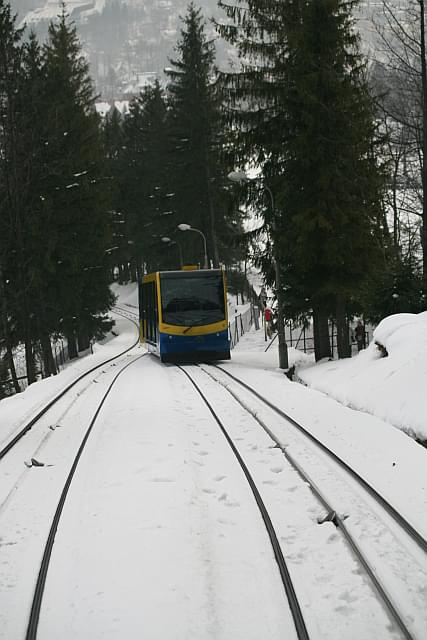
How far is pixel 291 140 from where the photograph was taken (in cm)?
2023

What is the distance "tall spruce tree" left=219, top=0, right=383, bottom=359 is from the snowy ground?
Result: 5.38m

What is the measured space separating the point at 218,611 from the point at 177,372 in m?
17.5

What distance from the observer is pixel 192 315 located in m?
24.8

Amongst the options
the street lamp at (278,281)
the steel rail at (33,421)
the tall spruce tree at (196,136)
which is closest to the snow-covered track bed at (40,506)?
the steel rail at (33,421)

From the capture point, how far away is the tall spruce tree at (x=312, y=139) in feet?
63.7

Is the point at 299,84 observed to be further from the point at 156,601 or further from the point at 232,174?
the point at 156,601

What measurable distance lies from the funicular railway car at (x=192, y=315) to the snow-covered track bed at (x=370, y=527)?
1367 centimetres

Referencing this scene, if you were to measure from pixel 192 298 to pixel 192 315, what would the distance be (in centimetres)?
60

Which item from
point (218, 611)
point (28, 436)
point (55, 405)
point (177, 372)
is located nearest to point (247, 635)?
point (218, 611)

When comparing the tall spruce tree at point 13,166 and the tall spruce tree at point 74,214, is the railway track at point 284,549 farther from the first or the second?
the tall spruce tree at point 74,214

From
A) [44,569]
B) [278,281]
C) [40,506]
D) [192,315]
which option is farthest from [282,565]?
[192,315]

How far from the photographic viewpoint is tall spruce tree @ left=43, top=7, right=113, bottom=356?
2911 centimetres

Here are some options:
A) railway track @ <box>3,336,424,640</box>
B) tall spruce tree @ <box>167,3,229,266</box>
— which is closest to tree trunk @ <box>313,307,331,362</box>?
railway track @ <box>3,336,424,640</box>

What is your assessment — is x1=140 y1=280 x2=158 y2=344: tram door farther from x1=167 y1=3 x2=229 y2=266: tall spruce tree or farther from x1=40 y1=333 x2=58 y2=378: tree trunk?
x1=167 y1=3 x2=229 y2=266: tall spruce tree
